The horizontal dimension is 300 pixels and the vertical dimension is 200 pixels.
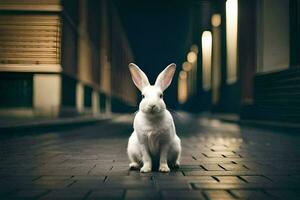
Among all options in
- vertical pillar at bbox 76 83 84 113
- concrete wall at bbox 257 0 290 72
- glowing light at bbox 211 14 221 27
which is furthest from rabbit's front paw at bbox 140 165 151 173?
glowing light at bbox 211 14 221 27

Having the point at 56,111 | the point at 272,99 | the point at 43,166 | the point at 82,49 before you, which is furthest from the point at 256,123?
the point at 82,49

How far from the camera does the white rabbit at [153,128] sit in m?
4.16

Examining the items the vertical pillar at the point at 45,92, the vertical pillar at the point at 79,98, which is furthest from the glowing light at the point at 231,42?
the vertical pillar at the point at 79,98

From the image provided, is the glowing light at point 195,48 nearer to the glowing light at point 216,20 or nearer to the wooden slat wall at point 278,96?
the glowing light at point 216,20

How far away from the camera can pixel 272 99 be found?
42.6ft

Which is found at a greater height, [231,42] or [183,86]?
[231,42]

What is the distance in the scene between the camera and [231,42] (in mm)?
22094

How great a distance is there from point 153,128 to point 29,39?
556 inches

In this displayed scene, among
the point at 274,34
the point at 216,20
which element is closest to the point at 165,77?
the point at 274,34

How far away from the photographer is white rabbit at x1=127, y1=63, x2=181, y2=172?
164 inches

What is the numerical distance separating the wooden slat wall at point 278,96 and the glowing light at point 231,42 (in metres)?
2.91

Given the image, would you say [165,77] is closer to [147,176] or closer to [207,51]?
[147,176]

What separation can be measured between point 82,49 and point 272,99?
13526mm

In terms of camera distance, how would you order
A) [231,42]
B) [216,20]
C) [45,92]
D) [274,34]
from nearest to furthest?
[274,34]
[45,92]
[231,42]
[216,20]
